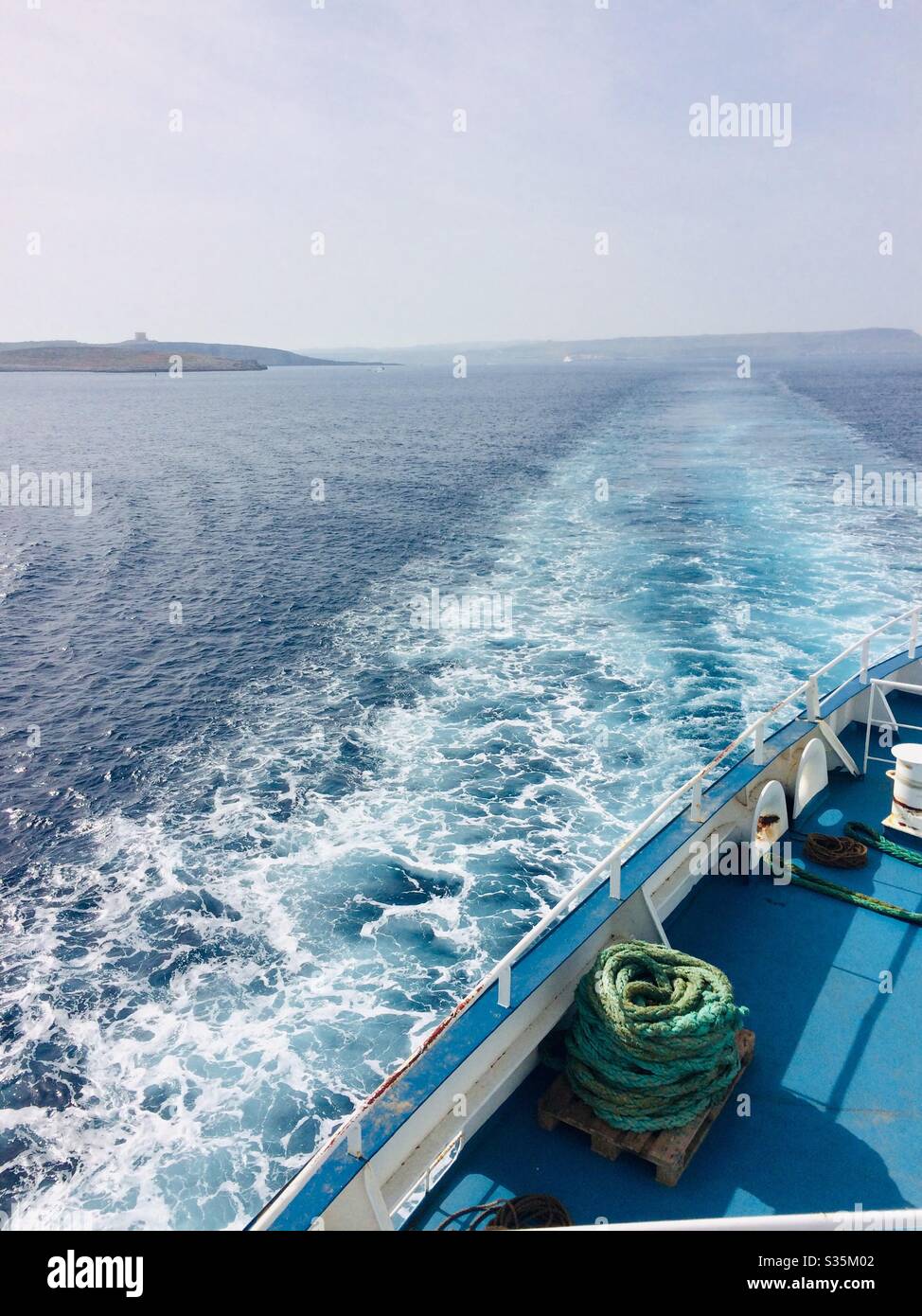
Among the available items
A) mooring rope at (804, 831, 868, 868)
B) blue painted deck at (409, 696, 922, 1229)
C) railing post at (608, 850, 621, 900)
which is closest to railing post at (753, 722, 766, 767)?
mooring rope at (804, 831, 868, 868)

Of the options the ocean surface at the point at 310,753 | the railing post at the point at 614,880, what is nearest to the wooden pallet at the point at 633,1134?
the railing post at the point at 614,880

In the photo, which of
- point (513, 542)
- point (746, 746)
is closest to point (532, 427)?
point (513, 542)

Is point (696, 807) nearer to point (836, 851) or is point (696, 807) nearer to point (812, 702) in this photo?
point (836, 851)

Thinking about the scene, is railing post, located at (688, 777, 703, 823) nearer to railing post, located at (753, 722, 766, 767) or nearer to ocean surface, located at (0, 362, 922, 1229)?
railing post, located at (753, 722, 766, 767)

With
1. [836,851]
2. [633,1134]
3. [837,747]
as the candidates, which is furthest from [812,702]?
[633,1134]

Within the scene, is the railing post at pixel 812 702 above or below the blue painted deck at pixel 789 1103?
above

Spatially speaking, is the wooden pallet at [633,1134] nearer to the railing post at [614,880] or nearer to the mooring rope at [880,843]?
the railing post at [614,880]
